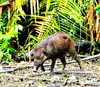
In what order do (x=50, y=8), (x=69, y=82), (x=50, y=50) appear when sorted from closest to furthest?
(x=69, y=82) < (x=50, y=50) < (x=50, y=8)

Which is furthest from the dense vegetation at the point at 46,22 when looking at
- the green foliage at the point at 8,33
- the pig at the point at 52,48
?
the pig at the point at 52,48

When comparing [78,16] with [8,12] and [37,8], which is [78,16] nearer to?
[37,8]

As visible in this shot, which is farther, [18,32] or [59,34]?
[18,32]

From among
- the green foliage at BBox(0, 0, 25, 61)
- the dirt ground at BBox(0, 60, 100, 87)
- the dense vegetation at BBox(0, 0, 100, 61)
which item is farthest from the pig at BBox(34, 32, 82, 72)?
the green foliage at BBox(0, 0, 25, 61)

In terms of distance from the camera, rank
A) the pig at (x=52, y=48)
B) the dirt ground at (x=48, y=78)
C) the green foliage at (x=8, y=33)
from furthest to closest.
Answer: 1. the green foliage at (x=8, y=33)
2. the pig at (x=52, y=48)
3. the dirt ground at (x=48, y=78)

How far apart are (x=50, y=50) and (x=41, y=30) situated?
3.03 m

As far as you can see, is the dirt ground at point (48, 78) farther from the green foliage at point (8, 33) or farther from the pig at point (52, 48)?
the green foliage at point (8, 33)

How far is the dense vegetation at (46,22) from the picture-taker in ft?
33.8

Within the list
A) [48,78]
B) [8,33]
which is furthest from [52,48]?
[8,33]

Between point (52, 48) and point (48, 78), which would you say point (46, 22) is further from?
point (48, 78)

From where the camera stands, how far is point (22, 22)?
11.2m

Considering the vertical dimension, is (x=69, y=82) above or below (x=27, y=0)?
below

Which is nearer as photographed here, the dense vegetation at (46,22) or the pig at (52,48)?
the pig at (52,48)

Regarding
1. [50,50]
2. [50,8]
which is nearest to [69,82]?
[50,50]
